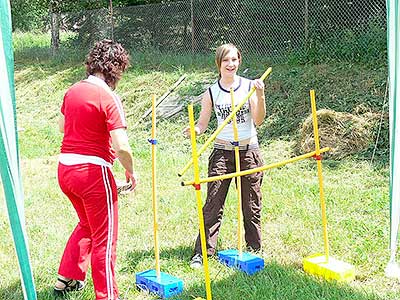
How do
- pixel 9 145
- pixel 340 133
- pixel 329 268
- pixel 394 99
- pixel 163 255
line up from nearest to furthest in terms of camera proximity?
1. pixel 9 145
2. pixel 394 99
3. pixel 329 268
4. pixel 163 255
5. pixel 340 133

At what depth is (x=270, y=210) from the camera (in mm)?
5711

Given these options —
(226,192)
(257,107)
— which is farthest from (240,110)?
(226,192)

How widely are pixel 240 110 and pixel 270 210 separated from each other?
63.5 inches

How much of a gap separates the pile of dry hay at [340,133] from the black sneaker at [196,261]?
3.37 metres

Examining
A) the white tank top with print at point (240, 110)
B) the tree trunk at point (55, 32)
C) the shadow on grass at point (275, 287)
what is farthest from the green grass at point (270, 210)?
the tree trunk at point (55, 32)

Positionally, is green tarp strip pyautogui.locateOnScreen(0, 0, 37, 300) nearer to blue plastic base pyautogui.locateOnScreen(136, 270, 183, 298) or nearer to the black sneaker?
blue plastic base pyautogui.locateOnScreen(136, 270, 183, 298)

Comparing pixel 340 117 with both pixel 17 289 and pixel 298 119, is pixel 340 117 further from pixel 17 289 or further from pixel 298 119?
pixel 17 289

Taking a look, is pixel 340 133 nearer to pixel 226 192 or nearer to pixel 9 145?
pixel 226 192

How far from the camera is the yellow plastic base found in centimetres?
415

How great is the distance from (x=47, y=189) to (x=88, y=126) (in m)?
3.73

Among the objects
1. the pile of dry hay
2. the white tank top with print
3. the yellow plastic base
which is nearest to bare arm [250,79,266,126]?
the white tank top with print

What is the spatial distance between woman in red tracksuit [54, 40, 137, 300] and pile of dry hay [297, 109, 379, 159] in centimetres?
442

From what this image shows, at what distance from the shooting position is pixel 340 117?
25.8 ft

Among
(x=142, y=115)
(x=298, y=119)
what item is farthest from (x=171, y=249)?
(x=142, y=115)
